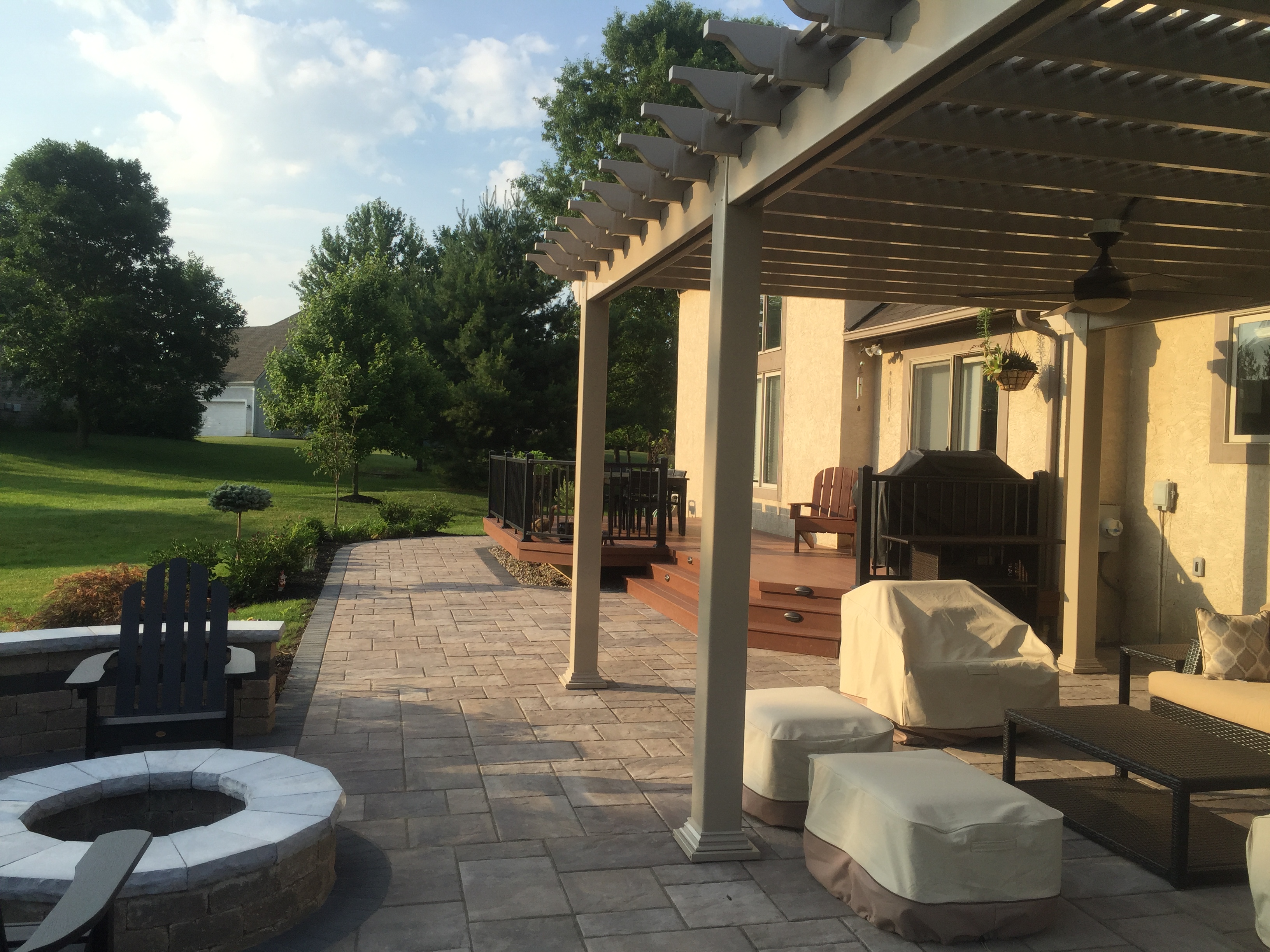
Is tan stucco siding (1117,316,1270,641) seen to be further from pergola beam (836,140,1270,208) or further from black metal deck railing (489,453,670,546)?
black metal deck railing (489,453,670,546)

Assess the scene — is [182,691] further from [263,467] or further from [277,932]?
[263,467]

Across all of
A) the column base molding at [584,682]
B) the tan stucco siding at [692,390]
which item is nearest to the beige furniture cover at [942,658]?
the column base molding at [584,682]

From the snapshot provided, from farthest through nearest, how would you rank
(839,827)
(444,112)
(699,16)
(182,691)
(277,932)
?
(699,16) → (444,112) → (182,691) → (839,827) → (277,932)

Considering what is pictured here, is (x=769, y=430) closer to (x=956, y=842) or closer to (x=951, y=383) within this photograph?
(x=951, y=383)

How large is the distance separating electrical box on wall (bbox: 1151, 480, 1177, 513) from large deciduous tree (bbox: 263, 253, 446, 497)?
16.5 meters

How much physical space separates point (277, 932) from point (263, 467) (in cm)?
2855

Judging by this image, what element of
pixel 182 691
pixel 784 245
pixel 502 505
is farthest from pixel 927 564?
pixel 502 505

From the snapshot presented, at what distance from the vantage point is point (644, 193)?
4.54 m

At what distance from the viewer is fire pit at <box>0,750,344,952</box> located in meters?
2.79

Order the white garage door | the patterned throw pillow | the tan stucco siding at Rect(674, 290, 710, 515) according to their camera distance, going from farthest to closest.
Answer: the white garage door < the tan stucco siding at Rect(674, 290, 710, 515) < the patterned throw pillow

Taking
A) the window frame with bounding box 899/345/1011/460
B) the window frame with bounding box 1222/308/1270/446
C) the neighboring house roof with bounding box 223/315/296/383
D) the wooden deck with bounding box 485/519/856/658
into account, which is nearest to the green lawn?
the wooden deck with bounding box 485/519/856/658

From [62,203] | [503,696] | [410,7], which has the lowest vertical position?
[503,696]

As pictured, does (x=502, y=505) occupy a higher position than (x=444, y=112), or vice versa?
(x=444, y=112)

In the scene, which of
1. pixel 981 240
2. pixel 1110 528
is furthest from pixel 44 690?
pixel 1110 528
